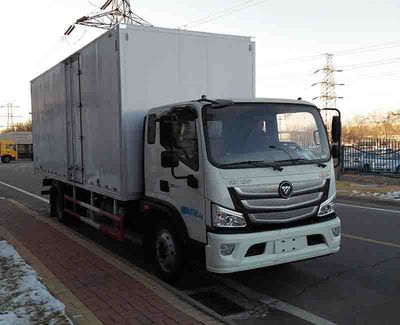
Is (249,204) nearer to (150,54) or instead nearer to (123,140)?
(123,140)

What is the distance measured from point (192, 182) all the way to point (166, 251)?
3.91 feet

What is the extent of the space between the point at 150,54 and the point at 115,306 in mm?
3512

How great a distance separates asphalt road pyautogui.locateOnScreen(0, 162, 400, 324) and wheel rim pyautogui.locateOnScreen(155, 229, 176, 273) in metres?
0.33

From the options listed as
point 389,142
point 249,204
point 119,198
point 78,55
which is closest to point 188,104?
point 249,204

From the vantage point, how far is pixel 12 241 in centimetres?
840

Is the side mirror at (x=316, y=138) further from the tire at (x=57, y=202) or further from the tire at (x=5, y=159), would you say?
the tire at (x=5, y=159)

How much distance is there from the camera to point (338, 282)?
20.3 ft

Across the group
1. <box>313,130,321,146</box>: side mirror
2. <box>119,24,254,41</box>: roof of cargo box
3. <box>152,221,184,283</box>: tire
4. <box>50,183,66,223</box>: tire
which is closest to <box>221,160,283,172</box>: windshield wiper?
<box>313,130,321,146</box>: side mirror

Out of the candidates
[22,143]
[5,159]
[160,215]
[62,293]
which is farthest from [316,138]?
[22,143]

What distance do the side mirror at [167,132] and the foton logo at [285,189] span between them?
4.52 ft

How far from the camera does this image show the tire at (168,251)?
19.3 ft

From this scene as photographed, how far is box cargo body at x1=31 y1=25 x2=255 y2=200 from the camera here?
6770mm

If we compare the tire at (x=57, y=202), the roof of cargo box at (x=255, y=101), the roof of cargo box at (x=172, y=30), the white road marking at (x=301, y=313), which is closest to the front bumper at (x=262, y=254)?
the white road marking at (x=301, y=313)

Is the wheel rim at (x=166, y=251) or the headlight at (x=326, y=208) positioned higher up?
the headlight at (x=326, y=208)
